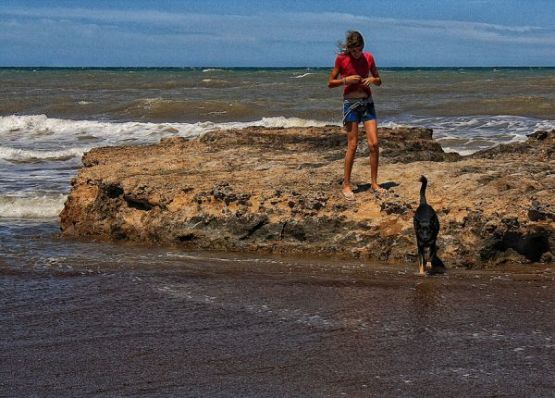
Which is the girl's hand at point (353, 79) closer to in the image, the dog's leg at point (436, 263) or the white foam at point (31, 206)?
the dog's leg at point (436, 263)

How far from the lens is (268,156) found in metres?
8.78

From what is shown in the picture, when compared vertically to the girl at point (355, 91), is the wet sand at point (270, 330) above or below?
below

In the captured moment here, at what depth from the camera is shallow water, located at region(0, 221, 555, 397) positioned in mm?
4320

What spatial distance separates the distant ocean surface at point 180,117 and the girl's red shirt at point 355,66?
4366 mm

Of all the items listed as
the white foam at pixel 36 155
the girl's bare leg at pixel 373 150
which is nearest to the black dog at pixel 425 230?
the girl's bare leg at pixel 373 150

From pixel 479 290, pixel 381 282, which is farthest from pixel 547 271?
pixel 381 282

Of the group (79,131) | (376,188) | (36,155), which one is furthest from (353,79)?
(79,131)

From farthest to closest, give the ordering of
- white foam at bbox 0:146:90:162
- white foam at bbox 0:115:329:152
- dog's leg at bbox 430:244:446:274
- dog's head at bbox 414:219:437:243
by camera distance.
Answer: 1. white foam at bbox 0:115:329:152
2. white foam at bbox 0:146:90:162
3. dog's leg at bbox 430:244:446:274
4. dog's head at bbox 414:219:437:243

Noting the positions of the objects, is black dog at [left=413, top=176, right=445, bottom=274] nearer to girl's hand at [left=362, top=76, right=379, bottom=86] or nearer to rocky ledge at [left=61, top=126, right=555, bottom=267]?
rocky ledge at [left=61, top=126, right=555, bottom=267]

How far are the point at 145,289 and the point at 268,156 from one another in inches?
115

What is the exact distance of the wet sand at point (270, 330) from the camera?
170 inches

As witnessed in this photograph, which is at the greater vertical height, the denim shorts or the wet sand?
the denim shorts

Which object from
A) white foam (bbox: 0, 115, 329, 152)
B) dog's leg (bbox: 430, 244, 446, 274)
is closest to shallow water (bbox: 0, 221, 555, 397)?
dog's leg (bbox: 430, 244, 446, 274)

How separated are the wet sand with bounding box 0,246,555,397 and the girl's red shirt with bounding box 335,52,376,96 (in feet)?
5.12
